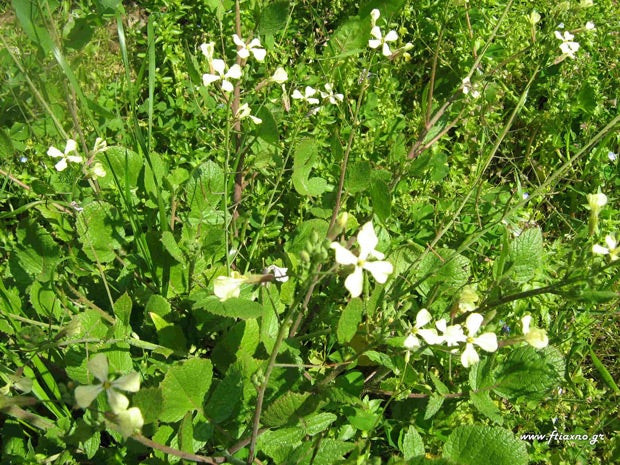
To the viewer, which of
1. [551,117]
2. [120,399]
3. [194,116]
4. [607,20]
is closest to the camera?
[120,399]

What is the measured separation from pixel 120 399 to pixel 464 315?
2.87ft

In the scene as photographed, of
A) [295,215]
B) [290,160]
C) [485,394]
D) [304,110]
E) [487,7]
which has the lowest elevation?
[485,394]

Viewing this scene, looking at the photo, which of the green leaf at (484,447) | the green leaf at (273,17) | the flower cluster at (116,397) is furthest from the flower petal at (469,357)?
the green leaf at (273,17)

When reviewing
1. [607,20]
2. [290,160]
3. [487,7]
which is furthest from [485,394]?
[607,20]

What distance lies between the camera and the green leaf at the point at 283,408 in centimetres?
135

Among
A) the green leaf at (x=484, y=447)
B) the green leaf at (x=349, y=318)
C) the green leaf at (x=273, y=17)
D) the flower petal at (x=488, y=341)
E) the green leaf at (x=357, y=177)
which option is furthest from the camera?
the green leaf at (x=273, y=17)

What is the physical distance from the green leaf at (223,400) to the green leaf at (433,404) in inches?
20.6

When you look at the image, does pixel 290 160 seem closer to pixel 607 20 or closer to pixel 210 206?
pixel 210 206

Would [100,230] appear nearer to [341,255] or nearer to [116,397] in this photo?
[116,397]

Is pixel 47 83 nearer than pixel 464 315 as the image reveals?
No

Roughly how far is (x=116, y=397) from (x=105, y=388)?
1.5 inches

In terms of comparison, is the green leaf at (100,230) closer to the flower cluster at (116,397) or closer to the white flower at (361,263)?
the flower cluster at (116,397)

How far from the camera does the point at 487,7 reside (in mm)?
2717

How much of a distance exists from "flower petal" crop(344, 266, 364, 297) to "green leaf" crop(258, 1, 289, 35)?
1098mm
